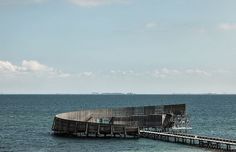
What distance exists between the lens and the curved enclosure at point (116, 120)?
76875mm

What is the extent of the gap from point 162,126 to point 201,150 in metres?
21.2

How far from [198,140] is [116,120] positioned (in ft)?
72.3

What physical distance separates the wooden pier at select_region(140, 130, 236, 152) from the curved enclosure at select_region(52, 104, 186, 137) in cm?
293

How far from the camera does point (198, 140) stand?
69500mm

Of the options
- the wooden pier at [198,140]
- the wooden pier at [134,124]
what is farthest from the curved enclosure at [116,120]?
the wooden pier at [198,140]

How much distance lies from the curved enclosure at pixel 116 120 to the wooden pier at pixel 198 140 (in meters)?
2.93

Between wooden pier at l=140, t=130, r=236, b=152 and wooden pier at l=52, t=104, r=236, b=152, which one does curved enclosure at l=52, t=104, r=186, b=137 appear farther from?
wooden pier at l=140, t=130, r=236, b=152

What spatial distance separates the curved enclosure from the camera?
76.9 m

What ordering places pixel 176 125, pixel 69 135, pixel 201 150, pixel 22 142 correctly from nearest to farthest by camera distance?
1. pixel 201 150
2. pixel 22 142
3. pixel 69 135
4. pixel 176 125

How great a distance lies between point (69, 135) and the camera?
262 feet

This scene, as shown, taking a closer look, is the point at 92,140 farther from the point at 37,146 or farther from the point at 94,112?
the point at 94,112

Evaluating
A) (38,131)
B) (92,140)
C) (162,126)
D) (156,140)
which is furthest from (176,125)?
(38,131)

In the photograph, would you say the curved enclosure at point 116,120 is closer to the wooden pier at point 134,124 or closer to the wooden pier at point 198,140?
the wooden pier at point 134,124

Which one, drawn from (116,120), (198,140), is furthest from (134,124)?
(198,140)
